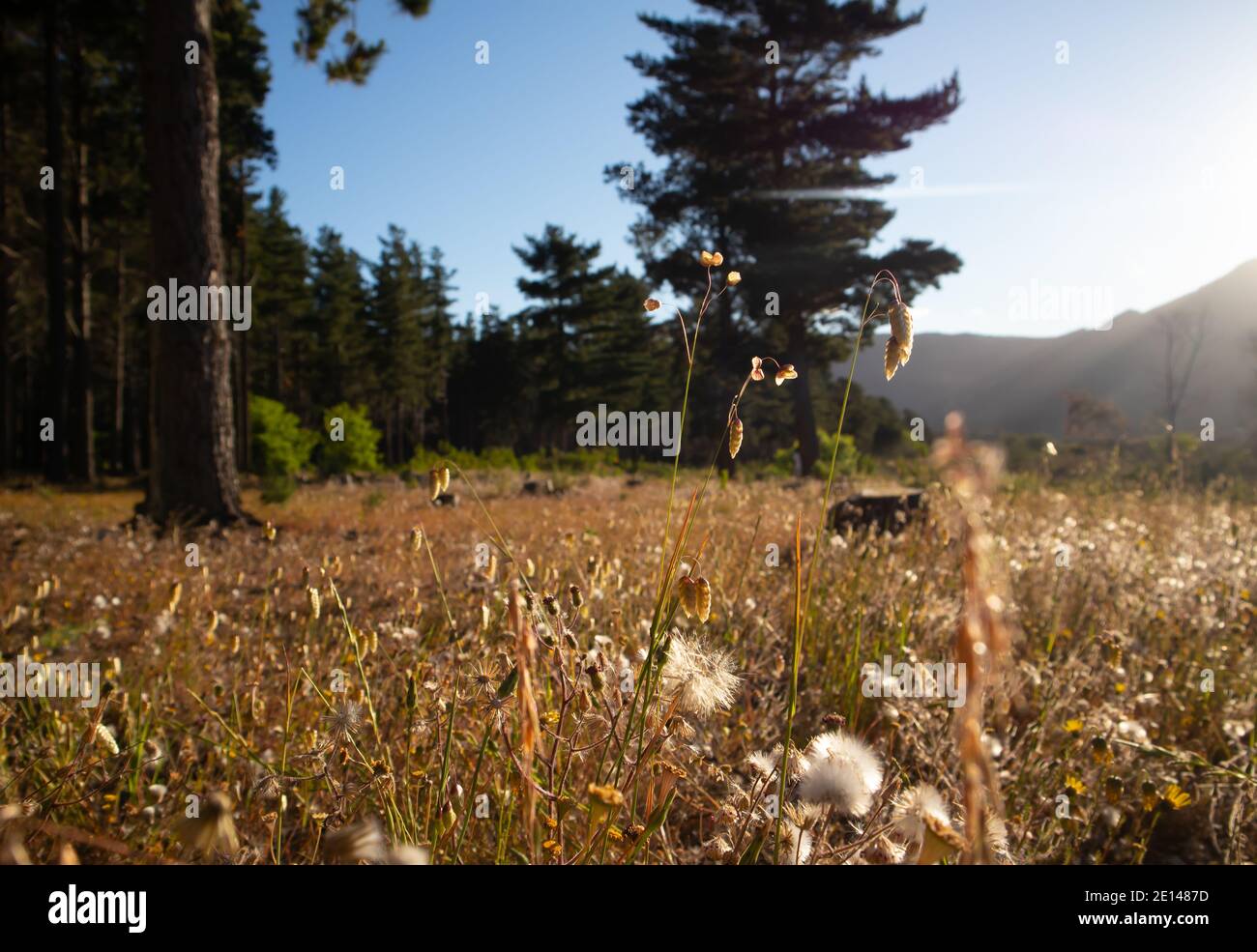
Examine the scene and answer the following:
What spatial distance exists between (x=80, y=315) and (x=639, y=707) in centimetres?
1872

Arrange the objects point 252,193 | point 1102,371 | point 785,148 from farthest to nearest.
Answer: point 1102,371 < point 252,193 < point 785,148

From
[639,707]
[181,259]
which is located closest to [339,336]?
[181,259]

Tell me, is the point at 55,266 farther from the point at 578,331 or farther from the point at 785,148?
the point at 578,331

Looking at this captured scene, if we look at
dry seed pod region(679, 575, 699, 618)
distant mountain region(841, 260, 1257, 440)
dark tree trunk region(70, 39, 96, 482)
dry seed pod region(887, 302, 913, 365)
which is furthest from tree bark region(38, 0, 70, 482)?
distant mountain region(841, 260, 1257, 440)

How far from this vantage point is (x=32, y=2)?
37.4ft

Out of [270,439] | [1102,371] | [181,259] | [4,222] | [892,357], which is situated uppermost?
[1102,371]

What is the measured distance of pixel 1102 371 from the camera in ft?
251

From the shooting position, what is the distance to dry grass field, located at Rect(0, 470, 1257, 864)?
41.5 inches

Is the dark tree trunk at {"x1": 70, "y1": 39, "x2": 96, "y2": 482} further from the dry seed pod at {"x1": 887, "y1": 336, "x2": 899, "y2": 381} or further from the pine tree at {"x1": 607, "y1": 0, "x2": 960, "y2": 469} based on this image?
the dry seed pod at {"x1": 887, "y1": 336, "x2": 899, "y2": 381}

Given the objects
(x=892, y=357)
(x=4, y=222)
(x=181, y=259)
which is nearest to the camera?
(x=892, y=357)

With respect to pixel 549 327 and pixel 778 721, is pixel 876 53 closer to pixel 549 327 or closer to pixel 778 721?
pixel 549 327

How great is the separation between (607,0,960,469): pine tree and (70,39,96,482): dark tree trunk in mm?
12433
